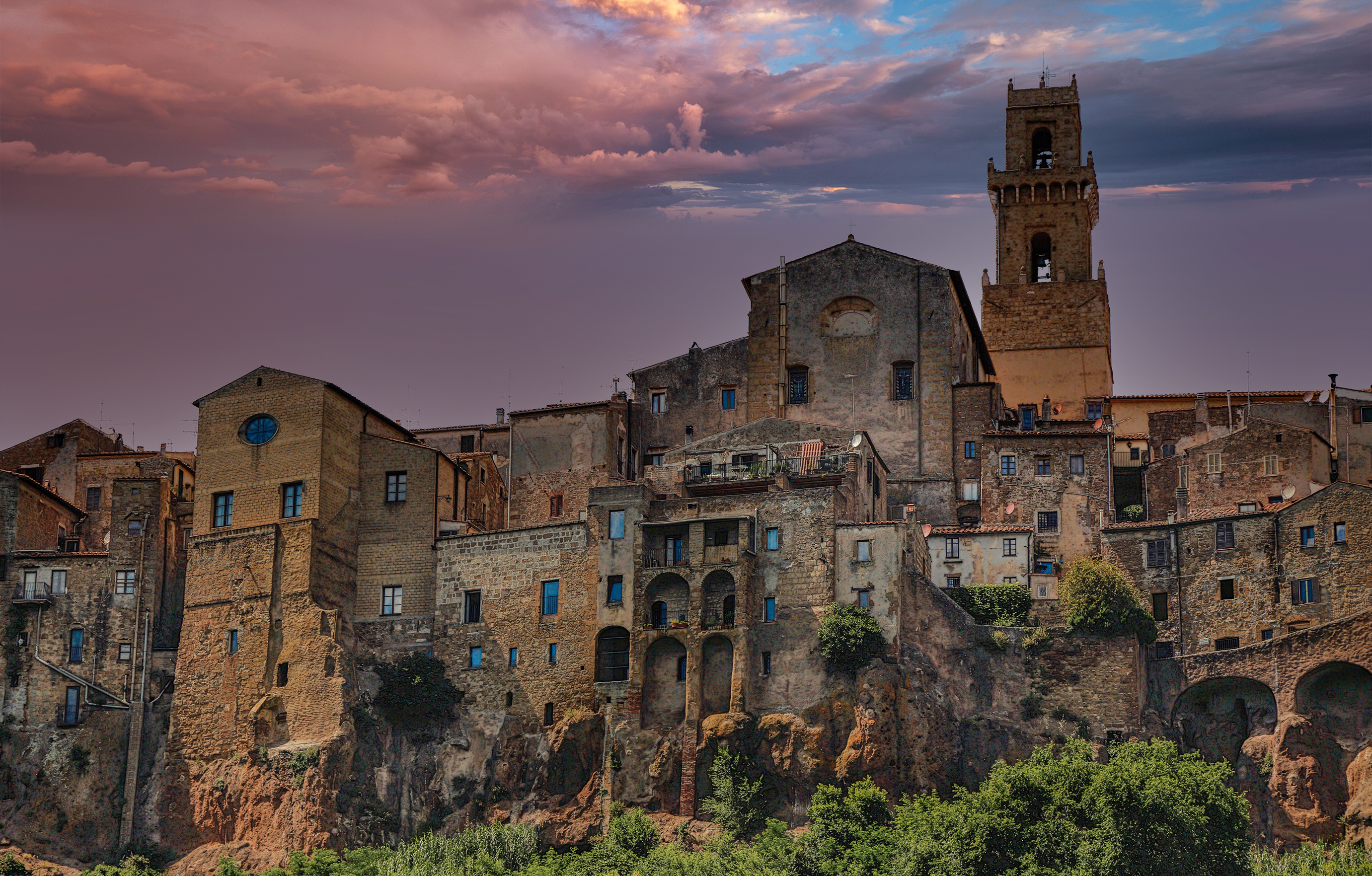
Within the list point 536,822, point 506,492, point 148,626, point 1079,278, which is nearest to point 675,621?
point 536,822

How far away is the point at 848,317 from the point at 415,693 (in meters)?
26.0

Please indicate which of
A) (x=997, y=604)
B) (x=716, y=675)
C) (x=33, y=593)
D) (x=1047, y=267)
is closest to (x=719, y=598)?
(x=716, y=675)

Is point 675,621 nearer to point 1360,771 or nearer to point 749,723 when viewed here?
point 749,723

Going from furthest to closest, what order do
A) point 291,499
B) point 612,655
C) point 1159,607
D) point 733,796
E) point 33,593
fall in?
1. point 33,593
2. point 291,499
3. point 1159,607
4. point 612,655
5. point 733,796

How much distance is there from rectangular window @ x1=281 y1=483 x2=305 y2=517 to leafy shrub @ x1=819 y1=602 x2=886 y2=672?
21086 millimetres

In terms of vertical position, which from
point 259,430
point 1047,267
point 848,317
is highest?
point 1047,267

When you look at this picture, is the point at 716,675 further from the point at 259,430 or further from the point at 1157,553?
the point at 259,430

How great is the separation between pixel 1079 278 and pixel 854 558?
34.1 m

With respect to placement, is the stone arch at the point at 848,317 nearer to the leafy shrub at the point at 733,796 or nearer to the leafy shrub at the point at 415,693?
the leafy shrub at the point at 733,796

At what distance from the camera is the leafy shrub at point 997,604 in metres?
68.8

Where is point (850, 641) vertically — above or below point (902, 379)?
below

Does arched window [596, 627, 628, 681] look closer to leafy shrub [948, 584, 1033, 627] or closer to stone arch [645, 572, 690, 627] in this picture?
stone arch [645, 572, 690, 627]

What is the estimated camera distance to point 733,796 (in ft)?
210

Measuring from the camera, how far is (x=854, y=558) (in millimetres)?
66938
